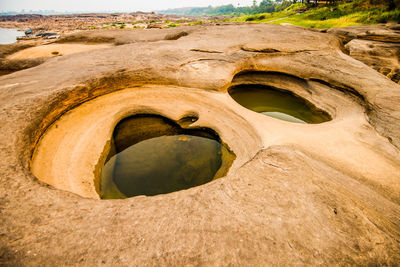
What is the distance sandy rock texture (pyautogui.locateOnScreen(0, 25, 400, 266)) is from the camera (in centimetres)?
207

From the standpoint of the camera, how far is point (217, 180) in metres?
3.08

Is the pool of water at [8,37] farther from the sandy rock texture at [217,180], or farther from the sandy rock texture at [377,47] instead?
the sandy rock texture at [377,47]

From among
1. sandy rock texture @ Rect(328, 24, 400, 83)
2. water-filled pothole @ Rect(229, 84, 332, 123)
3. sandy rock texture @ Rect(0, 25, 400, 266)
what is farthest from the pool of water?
sandy rock texture @ Rect(328, 24, 400, 83)

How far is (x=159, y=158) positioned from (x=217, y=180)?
2.74 metres

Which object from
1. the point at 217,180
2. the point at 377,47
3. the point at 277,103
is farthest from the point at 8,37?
the point at 377,47

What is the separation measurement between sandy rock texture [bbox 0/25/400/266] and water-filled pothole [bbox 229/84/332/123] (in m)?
0.39

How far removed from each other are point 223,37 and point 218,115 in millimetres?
5304

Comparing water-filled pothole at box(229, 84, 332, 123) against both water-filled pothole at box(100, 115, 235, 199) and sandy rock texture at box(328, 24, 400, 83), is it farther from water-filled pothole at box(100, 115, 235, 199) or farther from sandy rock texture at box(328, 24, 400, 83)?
sandy rock texture at box(328, 24, 400, 83)

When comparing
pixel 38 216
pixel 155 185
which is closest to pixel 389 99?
pixel 155 185

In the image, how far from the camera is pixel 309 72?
7.71 metres

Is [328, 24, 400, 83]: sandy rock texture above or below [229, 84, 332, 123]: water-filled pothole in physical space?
above

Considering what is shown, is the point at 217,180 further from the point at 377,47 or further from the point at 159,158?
the point at 377,47

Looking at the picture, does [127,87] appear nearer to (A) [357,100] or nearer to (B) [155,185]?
(B) [155,185]

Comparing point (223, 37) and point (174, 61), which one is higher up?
point (223, 37)
